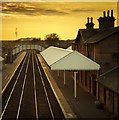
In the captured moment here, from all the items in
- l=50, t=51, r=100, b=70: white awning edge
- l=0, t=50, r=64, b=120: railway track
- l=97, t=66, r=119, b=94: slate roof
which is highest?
l=50, t=51, r=100, b=70: white awning edge

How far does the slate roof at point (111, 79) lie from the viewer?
1388 centimetres

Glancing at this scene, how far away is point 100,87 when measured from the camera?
56.7 ft

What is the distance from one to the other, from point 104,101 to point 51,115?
15.5 ft

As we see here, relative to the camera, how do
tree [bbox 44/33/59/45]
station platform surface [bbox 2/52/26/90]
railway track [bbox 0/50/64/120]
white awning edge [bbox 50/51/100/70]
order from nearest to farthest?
railway track [bbox 0/50/64/120], white awning edge [bbox 50/51/100/70], station platform surface [bbox 2/52/26/90], tree [bbox 44/33/59/45]

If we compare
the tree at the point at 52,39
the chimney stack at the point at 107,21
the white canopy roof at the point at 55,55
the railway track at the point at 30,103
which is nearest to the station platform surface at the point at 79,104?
the railway track at the point at 30,103

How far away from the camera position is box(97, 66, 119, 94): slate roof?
13.9m

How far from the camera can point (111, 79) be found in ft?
49.8

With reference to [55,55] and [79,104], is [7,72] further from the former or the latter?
[79,104]

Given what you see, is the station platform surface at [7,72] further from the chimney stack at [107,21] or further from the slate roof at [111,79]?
the chimney stack at [107,21]

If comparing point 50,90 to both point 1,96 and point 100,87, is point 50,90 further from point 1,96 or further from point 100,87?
point 100,87

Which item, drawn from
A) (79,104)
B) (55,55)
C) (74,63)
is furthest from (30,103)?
(55,55)

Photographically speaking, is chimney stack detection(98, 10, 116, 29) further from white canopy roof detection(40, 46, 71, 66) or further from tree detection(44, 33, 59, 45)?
tree detection(44, 33, 59, 45)

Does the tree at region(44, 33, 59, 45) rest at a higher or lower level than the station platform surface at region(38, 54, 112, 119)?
higher

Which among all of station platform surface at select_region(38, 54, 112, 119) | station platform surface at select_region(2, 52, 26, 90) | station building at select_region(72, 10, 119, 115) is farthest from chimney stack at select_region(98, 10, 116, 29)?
station platform surface at select_region(2, 52, 26, 90)
